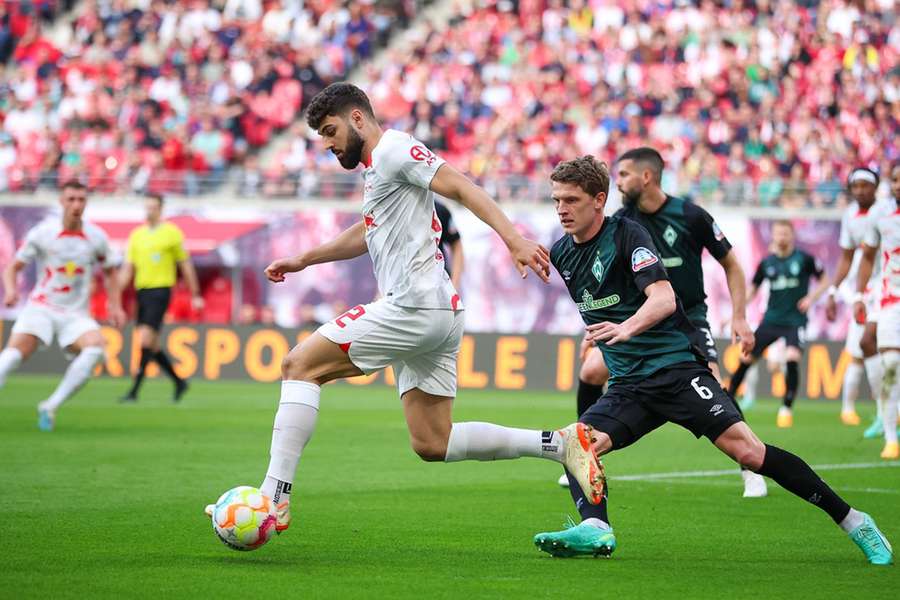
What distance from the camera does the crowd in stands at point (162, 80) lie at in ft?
96.8

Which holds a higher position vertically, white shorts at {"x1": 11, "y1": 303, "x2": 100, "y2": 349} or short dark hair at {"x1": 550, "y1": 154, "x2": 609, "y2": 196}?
short dark hair at {"x1": 550, "y1": 154, "x2": 609, "y2": 196}

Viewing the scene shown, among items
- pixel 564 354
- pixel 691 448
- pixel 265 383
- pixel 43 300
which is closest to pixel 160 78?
pixel 265 383

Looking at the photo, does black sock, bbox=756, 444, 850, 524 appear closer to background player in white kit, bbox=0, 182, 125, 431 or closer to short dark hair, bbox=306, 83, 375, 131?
short dark hair, bbox=306, 83, 375, 131

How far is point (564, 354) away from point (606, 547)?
17.0 m

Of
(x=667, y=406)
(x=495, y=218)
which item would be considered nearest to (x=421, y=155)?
(x=495, y=218)

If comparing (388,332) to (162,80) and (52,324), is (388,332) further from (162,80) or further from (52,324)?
(162,80)

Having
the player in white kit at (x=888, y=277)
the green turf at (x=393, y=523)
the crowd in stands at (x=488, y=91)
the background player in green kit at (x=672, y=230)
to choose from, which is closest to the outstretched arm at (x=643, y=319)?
the green turf at (x=393, y=523)

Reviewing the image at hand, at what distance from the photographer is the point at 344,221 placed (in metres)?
27.8

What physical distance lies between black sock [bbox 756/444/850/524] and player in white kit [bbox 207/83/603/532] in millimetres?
829

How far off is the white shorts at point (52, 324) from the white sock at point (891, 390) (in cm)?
744

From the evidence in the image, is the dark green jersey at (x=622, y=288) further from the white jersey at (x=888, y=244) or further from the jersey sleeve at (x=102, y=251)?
the jersey sleeve at (x=102, y=251)

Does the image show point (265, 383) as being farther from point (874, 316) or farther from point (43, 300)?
point (874, 316)

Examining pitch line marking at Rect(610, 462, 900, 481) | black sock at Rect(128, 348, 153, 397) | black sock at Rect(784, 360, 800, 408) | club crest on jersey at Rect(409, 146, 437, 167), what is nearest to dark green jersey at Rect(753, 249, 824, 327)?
black sock at Rect(784, 360, 800, 408)

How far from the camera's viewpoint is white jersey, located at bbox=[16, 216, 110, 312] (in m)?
14.5
